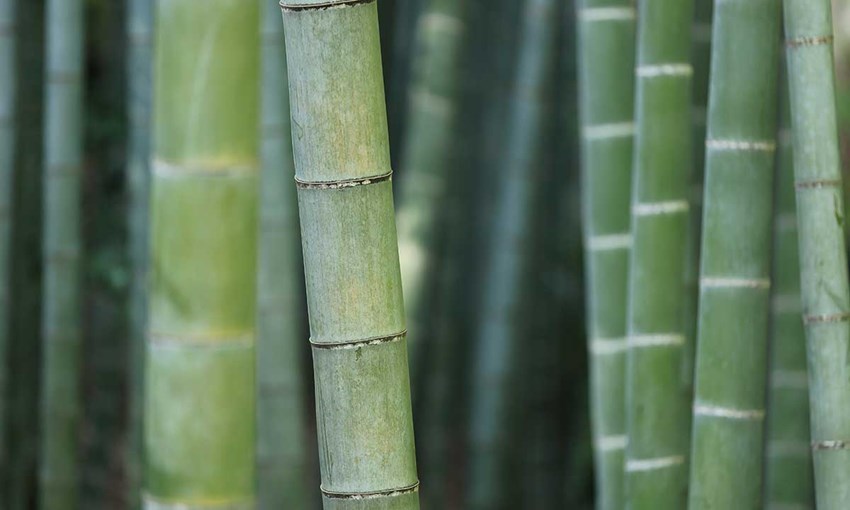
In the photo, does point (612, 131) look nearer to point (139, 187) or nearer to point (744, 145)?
point (744, 145)

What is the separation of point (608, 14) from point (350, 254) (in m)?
0.66

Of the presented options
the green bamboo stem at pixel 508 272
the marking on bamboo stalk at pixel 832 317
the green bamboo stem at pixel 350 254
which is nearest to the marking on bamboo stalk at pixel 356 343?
the green bamboo stem at pixel 350 254

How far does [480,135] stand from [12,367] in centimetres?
135

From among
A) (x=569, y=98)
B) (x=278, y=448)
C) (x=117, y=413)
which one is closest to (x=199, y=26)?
(x=278, y=448)

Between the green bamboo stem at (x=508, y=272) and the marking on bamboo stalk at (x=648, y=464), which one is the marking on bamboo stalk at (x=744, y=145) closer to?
the marking on bamboo stalk at (x=648, y=464)

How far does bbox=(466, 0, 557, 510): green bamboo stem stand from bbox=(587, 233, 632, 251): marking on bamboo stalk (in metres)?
0.99

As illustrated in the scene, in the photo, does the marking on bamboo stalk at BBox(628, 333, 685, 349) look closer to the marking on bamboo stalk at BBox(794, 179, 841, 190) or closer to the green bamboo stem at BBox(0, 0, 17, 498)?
the marking on bamboo stalk at BBox(794, 179, 841, 190)

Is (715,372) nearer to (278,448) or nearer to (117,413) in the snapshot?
(278,448)

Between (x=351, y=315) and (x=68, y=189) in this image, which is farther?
(x=68, y=189)

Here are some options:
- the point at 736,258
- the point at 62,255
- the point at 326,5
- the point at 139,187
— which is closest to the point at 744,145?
the point at 736,258

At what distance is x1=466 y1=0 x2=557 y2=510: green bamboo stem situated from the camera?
233 centimetres

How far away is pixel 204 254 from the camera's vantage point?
918 mm

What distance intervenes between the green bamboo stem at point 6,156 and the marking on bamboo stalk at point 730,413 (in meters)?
1.45

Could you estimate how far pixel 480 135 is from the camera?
9.78ft
